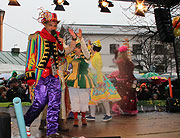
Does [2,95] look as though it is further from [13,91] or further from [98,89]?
[98,89]

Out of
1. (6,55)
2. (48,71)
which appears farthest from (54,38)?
(6,55)

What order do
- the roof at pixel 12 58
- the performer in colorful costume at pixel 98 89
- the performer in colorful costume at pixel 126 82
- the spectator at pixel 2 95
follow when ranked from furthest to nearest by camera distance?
the roof at pixel 12 58 → the spectator at pixel 2 95 → the performer in colorful costume at pixel 126 82 → the performer in colorful costume at pixel 98 89

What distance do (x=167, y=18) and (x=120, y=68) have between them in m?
2.20

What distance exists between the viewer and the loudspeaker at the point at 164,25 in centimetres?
Result: 677

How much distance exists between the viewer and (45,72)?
3303 mm

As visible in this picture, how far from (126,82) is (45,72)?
3558 mm

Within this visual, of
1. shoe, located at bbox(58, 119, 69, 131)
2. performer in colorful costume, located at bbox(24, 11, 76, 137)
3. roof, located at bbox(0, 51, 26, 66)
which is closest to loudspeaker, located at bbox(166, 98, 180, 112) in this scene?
shoe, located at bbox(58, 119, 69, 131)

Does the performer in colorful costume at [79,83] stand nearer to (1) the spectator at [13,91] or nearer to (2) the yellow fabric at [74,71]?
(2) the yellow fabric at [74,71]

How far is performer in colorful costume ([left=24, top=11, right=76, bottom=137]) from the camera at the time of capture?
3166mm

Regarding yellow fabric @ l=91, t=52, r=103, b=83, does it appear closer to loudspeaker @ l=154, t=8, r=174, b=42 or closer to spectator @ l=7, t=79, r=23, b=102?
loudspeaker @ l=154, t=8, r=174, b=42

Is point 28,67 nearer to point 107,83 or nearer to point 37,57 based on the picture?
point 37,57

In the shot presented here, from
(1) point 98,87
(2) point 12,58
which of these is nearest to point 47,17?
(1) point 98,87

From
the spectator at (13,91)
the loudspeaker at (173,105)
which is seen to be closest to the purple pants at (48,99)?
the spectator at (13,91)

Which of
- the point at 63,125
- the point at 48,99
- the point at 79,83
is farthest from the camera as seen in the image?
the point at 79,83
